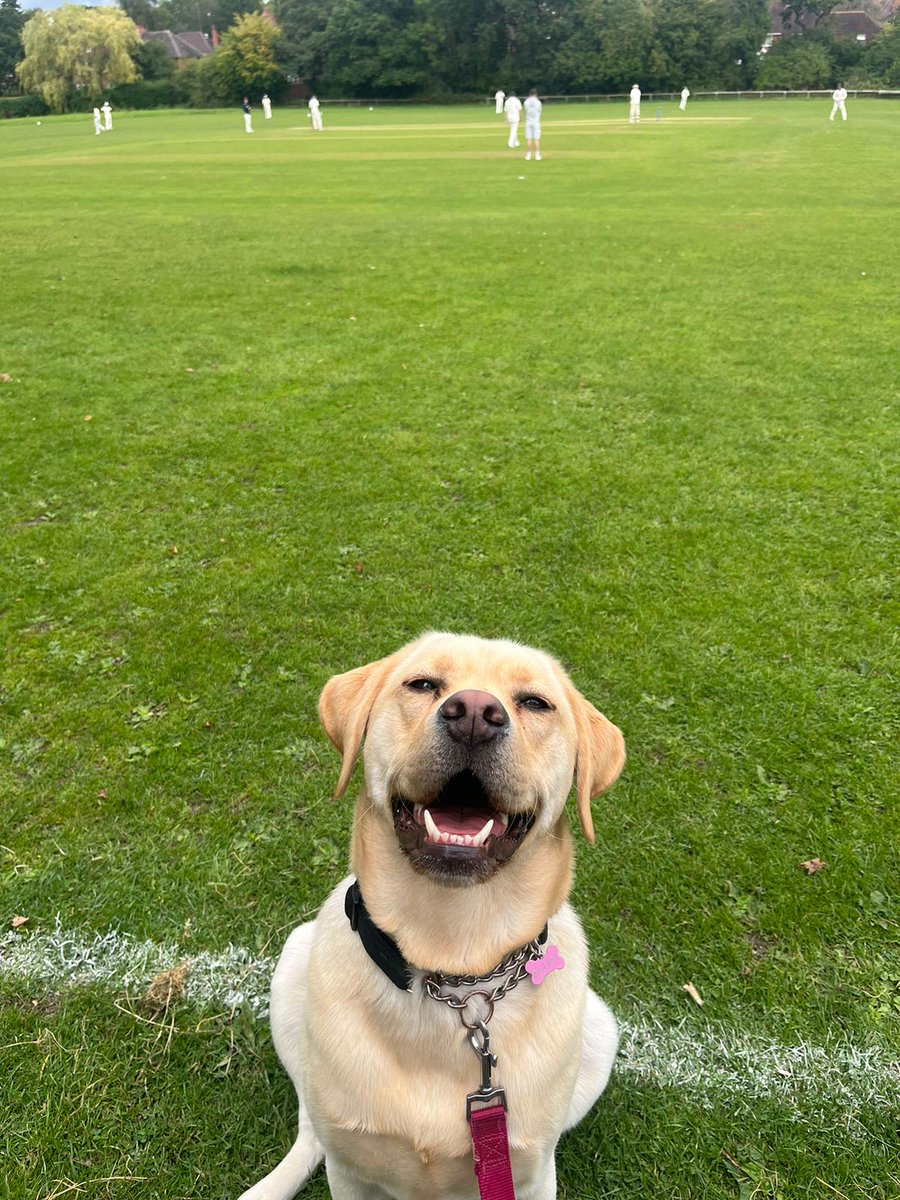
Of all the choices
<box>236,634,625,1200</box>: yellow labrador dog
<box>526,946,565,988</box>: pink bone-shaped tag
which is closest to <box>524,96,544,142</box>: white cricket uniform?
<box>236,634,625,1200</box>: yellow labrador dog

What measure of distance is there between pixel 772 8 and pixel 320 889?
112 metres

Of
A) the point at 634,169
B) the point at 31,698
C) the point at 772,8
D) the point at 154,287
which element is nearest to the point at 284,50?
the point at 772,8

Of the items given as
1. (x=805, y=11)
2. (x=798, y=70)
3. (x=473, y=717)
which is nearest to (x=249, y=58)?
(x=798, y=70)

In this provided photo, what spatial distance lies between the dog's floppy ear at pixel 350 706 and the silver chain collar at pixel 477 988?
0.61 m

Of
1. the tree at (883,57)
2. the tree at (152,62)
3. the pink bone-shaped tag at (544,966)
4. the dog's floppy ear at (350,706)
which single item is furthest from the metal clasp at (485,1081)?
the tree at (152,62)

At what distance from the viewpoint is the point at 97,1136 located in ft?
8.34

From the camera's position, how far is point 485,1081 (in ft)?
6.43

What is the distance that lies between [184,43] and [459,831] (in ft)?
471

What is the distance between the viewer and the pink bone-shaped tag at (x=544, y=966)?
2.10m

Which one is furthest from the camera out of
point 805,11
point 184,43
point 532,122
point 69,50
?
point 184,43

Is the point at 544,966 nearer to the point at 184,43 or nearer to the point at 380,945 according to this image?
the point at 380,945

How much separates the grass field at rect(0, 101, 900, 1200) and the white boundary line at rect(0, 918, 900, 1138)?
0.01 meters

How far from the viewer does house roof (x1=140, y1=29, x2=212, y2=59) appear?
349 feet

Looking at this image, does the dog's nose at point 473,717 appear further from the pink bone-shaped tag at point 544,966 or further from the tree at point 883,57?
the tree at point 883,57
